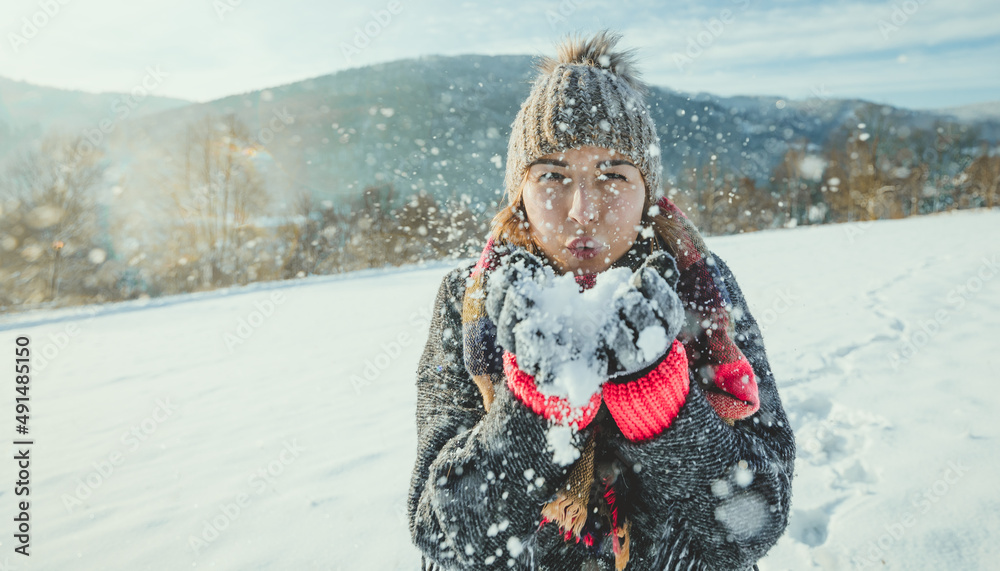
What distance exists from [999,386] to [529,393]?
14.6 ft

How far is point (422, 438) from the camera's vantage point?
1312 mm

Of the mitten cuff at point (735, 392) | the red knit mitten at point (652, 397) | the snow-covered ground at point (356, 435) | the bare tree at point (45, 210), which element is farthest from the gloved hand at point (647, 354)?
the bare tree at point (45, 210)

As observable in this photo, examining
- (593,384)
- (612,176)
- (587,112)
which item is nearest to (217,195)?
(587,112)

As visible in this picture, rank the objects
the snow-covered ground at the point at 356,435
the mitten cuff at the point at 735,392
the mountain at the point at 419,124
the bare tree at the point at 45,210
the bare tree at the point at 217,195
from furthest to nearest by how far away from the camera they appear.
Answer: the bare tree at the point at 217,195
the bare tree at the point at 45,210
the snow-covered ground at the point at 356,435
the mountain at the point at 419,124
the mitten cuff at the point at 735,392

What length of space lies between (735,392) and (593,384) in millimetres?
511

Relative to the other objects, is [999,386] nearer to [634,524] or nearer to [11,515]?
[634,524]

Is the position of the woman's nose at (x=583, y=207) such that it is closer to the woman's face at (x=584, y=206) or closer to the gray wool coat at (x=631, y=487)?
the woman's face at (x=584, y=206)

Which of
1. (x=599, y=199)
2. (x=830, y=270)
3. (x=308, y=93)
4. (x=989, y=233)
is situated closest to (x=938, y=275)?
(x=830, y=270)

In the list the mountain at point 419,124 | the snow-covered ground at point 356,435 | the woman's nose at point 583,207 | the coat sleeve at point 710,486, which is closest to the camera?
the coat sleeve at point 710,486

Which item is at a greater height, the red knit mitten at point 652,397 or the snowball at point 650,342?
the snowball at point 650,342

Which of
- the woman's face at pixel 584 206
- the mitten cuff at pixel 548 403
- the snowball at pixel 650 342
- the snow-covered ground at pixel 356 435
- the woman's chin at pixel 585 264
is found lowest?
the snow-covered ground at pixel 356 435

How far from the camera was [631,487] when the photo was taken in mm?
1168

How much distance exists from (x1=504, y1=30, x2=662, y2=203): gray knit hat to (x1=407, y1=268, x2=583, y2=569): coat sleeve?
2.70ft

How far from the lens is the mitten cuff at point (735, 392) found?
1092 millimetres
